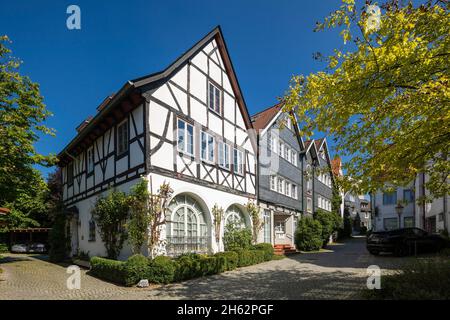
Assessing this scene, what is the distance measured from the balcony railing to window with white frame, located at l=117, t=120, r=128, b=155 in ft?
13.9

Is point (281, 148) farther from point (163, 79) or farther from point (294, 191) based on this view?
point (163, 79)

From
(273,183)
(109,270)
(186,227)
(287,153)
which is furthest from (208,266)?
(287,153)

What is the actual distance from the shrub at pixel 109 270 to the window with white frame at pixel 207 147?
6.11m

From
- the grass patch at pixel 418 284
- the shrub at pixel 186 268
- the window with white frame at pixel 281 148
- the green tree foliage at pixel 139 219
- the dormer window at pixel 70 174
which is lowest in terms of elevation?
the shrub at pixel 186 268

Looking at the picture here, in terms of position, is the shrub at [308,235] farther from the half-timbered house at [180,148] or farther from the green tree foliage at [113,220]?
the green tree foliage at [113,220]

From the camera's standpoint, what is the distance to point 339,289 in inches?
367

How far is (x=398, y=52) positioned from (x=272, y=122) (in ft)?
53.7

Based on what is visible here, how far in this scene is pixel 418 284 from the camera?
716 cm

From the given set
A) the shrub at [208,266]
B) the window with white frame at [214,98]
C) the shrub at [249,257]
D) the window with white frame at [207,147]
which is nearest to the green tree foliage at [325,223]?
the shrub at [249,257]

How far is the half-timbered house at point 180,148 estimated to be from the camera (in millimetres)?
13180

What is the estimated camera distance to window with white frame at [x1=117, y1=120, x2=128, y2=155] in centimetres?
1427
